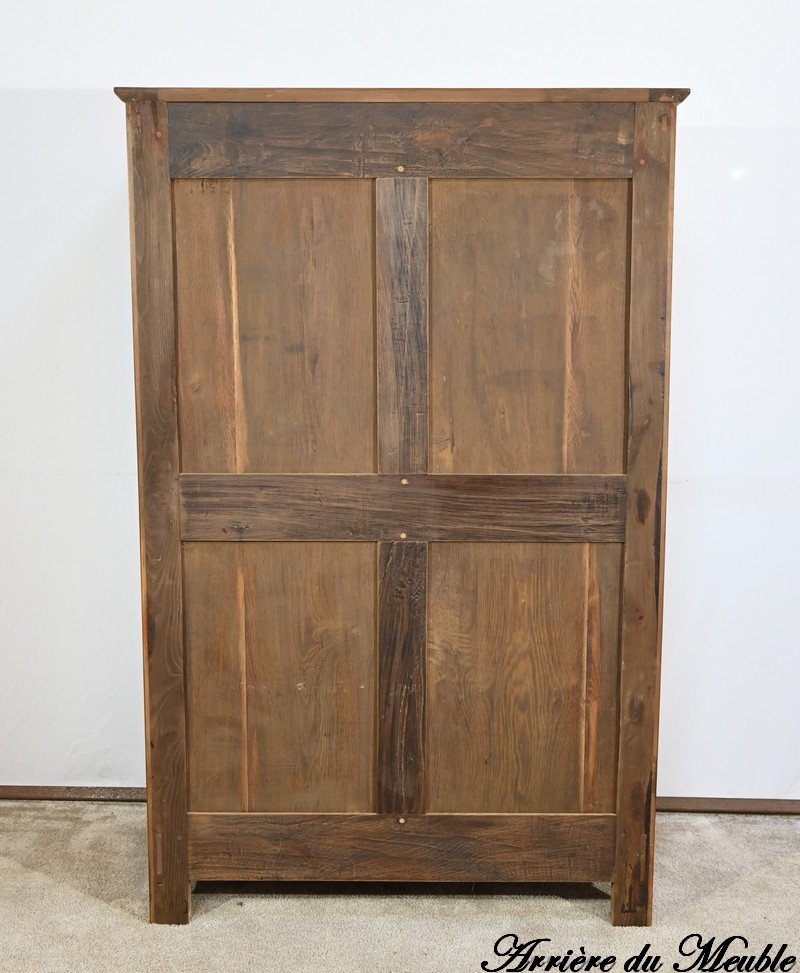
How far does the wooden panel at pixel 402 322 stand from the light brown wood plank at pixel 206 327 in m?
0.32

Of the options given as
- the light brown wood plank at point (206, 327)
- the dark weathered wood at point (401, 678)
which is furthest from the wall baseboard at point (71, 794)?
the light brown wood plank at point (206, 327)

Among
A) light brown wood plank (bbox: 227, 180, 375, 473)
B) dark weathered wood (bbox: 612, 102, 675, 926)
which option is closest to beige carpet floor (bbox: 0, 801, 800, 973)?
dark weathered wood (bbox: 612, 102, 675, 926)

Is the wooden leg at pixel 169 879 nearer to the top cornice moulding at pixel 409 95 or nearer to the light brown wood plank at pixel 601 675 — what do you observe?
the light brown wood plank at pixel 601 675

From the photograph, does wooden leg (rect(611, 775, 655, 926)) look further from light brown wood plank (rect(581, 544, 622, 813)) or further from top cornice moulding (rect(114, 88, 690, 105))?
top cornice moulding (rect(114, 88, 690, 105))

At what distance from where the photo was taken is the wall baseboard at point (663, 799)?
250cm

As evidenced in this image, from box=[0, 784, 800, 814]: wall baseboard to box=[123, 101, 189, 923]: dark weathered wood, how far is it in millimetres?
626

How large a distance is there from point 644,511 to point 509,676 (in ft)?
1.56

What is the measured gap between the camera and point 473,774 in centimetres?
194

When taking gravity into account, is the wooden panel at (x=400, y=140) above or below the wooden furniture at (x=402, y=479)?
above

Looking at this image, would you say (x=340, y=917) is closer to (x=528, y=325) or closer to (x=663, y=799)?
(x=663, y=799)

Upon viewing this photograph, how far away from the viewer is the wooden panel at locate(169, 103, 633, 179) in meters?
1.77

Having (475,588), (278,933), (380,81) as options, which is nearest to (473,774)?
(475,588)

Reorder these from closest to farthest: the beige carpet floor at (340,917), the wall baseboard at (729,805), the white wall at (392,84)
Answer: the beige carpet floor at (340,917) < the white wall at (392,84) < the wall baseboard at (729,805)

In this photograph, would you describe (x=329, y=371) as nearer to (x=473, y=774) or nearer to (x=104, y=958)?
(x=473, y=774)
